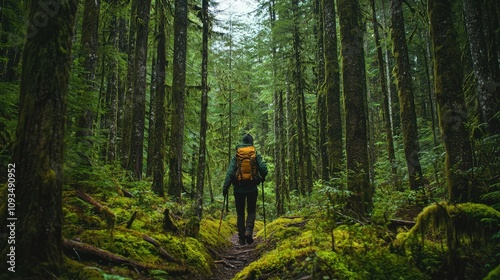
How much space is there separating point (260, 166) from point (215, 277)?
121 inches

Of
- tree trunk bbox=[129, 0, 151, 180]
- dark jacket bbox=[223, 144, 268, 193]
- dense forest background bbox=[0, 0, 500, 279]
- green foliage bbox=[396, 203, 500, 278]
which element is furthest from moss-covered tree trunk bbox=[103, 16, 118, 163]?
green foliage bbox=[396, 203, 500, 278]

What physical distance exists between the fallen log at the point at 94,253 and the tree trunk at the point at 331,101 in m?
6.35

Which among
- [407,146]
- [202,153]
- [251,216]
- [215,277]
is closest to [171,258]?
[215,277]

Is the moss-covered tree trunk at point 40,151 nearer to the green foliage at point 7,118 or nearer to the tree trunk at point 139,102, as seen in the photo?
the green foliage at point 7,118

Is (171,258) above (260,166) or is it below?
below

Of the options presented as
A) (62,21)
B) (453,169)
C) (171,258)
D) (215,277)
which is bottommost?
(215,277)

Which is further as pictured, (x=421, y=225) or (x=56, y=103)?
(x=421, y=225)

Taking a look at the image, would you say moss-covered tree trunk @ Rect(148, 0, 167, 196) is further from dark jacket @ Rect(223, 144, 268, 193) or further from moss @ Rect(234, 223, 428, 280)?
moss @ Rect(234, 223, 428, 280)

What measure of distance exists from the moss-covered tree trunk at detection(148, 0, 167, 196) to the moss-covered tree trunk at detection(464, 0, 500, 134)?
412 inches

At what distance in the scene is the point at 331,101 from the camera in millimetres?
10117

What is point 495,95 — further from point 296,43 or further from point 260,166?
point 296,43

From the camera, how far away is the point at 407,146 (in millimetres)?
10859

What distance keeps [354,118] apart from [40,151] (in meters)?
6.04

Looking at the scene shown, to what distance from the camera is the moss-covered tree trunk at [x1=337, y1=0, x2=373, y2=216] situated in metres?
6.61
